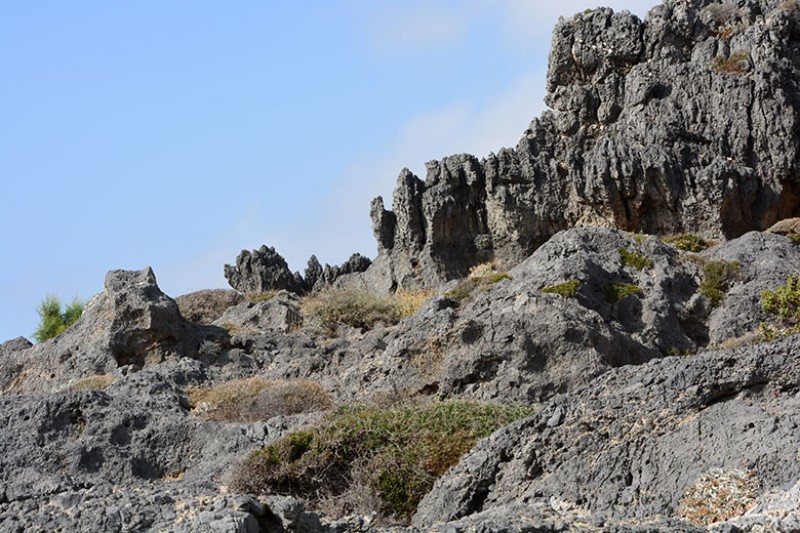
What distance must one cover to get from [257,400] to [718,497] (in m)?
10.3

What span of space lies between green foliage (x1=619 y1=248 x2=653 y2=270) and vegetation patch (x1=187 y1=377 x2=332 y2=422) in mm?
6223

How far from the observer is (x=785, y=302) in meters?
21.3

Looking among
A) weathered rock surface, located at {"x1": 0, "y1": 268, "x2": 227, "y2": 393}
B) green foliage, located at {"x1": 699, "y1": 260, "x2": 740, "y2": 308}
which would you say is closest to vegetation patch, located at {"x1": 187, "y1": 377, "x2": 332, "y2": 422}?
weathered rock surface, located at {"x1": 0, "y1": 268, "x2": 227, "y2": 393}

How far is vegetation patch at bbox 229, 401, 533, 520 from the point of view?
15125 mm

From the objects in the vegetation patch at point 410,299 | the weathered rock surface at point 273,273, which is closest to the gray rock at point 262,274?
the weathered rock surface at point 273,273

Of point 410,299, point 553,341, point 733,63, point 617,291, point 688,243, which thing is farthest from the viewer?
point 733,63

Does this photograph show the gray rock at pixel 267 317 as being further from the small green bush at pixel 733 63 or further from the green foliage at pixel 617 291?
the small green bush at pixel 733 63

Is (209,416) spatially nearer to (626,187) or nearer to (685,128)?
→ (626,187)

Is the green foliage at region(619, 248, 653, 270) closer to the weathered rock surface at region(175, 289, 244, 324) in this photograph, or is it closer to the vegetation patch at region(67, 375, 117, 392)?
the vegetation patch at region(67, 375, 117, 392)

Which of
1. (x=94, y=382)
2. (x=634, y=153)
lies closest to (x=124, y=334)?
(x=94, y=382)

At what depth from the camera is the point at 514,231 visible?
4094 cm

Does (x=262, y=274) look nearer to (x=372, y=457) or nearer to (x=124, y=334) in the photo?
(x=124, y=334)

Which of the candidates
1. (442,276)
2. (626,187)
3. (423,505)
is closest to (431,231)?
(442,276)

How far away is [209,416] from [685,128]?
78.8ft
